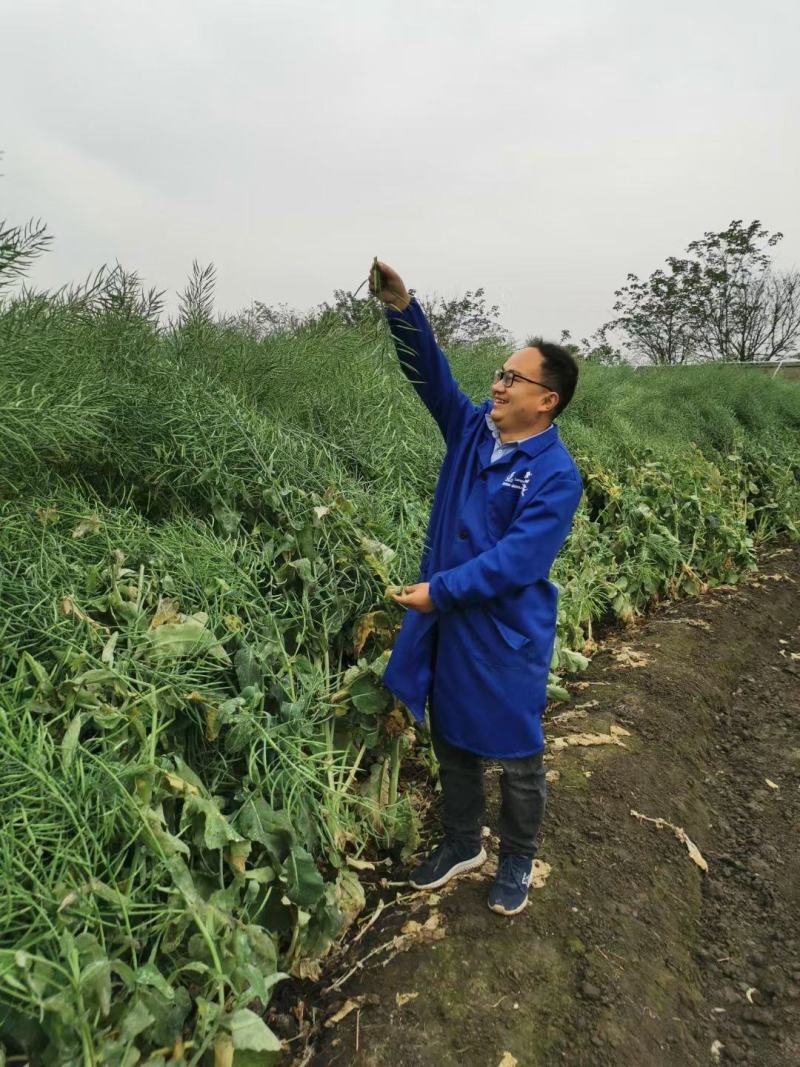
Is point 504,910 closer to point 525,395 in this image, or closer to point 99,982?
point 99,982

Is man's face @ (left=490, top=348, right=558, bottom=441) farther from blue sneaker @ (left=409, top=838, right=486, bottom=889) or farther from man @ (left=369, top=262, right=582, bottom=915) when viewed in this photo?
blue sneaker @ (left=409, top=838, right=486, bottom=889)

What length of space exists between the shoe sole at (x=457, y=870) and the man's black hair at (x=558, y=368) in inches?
59.2

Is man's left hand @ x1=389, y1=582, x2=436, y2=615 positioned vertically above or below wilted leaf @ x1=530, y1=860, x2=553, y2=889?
above

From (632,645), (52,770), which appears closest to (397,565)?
(52,770)

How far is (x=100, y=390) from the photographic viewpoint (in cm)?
265

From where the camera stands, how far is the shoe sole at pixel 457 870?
2273 millimetres

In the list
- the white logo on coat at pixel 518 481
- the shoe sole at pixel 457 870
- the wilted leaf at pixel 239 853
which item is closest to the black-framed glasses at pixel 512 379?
the white logo on coat at pixel 518 481

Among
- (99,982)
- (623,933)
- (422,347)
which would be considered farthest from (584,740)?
(99,982)

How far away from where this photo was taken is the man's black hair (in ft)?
6.72

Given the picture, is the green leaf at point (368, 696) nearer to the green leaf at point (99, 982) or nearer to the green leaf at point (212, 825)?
the green leaf at point (212, 825)

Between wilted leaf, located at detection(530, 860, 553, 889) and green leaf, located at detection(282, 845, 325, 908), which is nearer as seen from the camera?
green leaf, located at detection(282, 845, 325, 908)

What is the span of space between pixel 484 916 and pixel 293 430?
202 centimetres

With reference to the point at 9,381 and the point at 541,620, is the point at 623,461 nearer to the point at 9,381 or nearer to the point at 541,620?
the point at 541,620

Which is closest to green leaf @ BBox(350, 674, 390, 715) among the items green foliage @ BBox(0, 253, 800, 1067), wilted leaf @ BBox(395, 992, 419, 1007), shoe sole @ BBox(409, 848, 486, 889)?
green foliage @ BBox(0, 253, 800, 1067)
